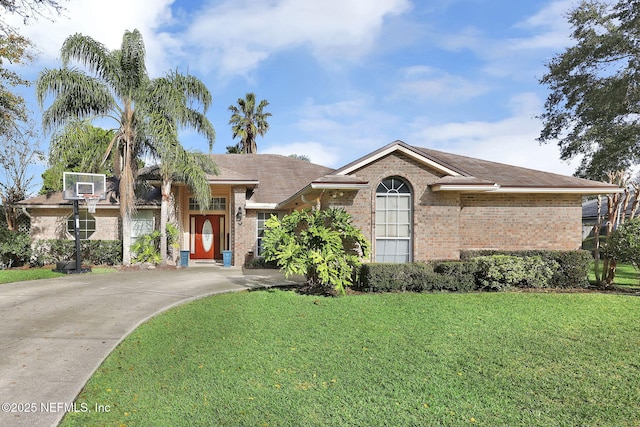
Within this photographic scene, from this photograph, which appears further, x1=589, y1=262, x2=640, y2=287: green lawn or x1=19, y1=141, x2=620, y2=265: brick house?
x1=589, y1=262, x2=640, y2=287: green lawn

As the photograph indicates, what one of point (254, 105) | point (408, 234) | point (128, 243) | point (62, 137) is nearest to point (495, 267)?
point (408, 234)

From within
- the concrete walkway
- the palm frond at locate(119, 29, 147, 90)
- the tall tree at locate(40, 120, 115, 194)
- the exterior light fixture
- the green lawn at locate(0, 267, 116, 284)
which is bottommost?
the green lawn at locate(0, 267, 116, 284)

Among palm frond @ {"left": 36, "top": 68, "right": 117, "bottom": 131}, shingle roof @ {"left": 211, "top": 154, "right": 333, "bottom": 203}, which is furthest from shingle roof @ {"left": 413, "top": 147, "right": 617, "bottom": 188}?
palm frond @ {"left": 36, "top": 68, "right": 117, "bottom": 131}

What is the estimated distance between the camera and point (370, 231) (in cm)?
1159

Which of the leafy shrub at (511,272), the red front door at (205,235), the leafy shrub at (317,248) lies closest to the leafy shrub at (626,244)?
the leafy shrub at (511,272)

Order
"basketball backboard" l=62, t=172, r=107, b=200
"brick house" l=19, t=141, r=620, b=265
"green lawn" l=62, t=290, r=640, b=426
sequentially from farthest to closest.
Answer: "basketball backboard" l=62, t=172, r=107, b=200
"brick house" l=19, t=141, r=620, b=265
"green lawn" l=62, t=290, r=640, b=426

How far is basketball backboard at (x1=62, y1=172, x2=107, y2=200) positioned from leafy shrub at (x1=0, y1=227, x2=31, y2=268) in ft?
13.0

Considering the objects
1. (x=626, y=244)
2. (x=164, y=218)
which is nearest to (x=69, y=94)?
(x=164, y=218)

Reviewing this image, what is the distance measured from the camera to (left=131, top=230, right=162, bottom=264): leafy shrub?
15750 mm

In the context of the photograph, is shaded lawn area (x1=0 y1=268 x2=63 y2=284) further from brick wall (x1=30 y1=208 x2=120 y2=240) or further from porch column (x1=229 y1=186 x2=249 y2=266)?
porch column (x1=229 y1=186 x2=249 y2=266)

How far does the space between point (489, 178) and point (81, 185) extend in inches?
595

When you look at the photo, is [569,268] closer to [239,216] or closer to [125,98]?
[239,216]

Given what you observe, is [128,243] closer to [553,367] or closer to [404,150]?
[404,150]

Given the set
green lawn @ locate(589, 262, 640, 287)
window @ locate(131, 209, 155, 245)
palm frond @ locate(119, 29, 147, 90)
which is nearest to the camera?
green lawn @ locate(589, 262, 640, 287)
